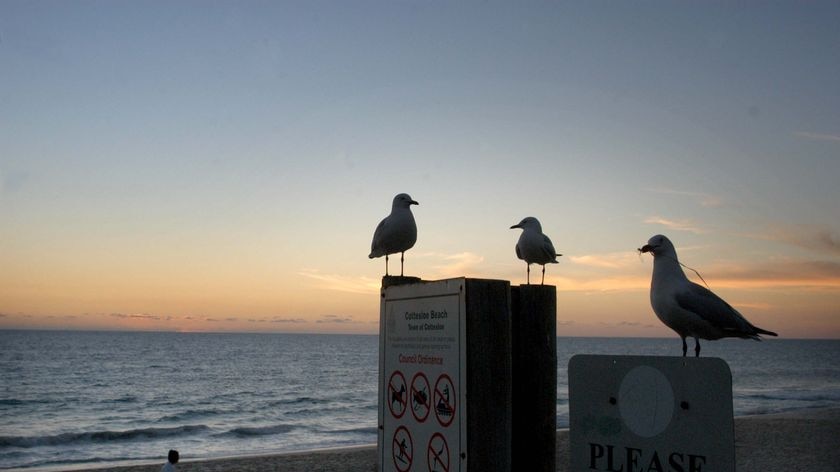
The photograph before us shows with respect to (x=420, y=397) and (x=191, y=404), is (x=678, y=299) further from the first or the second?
(x=191, y=404)

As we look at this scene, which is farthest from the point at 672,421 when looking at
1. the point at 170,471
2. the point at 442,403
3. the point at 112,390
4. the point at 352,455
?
the point at 112,390

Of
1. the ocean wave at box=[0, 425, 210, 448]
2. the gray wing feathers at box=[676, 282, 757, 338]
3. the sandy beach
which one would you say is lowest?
the ocean wave at box=[0, 425, 210, 448]

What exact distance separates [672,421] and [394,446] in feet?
4.64

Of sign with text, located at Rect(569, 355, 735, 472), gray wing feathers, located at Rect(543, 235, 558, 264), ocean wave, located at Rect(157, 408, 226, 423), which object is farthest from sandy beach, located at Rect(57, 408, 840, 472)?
ocean wave, located at Rect(157, 408, 226, 423)

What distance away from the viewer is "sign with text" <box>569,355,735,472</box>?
2.28 m

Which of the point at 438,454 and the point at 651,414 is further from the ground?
the point at 651,414

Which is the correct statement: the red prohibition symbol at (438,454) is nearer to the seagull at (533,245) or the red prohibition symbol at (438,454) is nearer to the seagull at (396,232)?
the seagull at (396,232)

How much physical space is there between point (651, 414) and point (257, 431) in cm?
3085

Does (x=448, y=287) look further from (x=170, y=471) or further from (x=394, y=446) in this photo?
(x=170, y=471)

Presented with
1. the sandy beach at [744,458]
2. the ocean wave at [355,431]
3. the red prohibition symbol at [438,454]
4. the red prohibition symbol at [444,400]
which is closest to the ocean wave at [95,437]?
the ocean wave at [355,431]

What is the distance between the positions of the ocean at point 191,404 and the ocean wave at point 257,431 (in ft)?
0.14

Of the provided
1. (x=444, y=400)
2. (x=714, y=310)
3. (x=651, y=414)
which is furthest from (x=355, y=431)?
(x=651, y=414)

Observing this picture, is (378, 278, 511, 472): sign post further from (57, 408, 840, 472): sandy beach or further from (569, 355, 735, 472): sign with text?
(57, 408, 840, 472): sandy beach

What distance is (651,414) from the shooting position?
2.44 m
